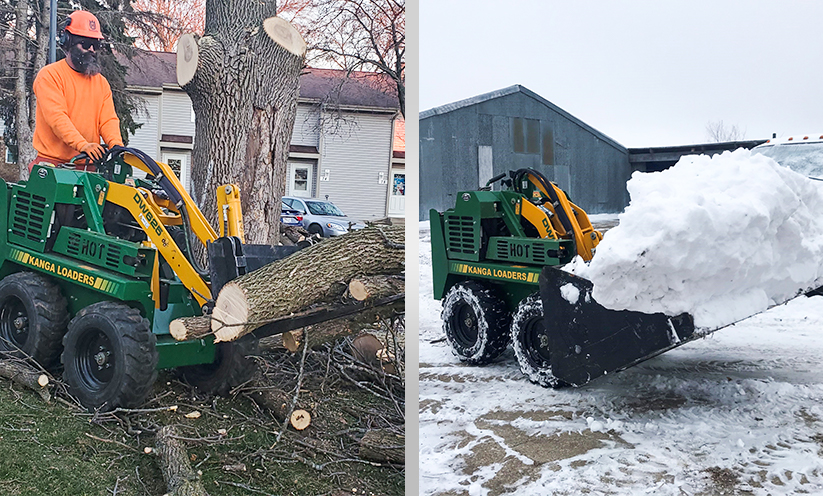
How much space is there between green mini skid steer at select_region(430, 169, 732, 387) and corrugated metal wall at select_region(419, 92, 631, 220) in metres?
0.11

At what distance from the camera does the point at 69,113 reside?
2.56m

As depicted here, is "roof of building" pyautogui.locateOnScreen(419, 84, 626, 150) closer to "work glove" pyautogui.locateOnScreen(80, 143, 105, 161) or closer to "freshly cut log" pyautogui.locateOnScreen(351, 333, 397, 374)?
"freshly cut log" pyautogui.locateOnScreen(351, 333, 397, 374)

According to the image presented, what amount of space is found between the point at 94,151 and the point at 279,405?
1.15 m

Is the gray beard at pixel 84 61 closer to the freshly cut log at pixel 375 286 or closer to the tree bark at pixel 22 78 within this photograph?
the tree bark at pixel 22 78

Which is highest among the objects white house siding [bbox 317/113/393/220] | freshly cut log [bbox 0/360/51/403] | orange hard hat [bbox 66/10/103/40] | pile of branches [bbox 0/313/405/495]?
orange hard hat [bbox 66/10/103/40]

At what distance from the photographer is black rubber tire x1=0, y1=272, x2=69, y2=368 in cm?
262

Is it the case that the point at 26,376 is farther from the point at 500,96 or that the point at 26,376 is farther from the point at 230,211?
the point at 500,96

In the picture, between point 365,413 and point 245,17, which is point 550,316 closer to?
point 365,413

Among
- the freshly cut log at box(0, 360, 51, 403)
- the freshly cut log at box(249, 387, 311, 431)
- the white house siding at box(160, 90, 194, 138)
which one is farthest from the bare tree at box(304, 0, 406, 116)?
the freshly cut log at box(0, 360, 51, 403)

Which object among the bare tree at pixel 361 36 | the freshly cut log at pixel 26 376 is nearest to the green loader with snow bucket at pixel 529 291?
the bare tree at pixel 361 36

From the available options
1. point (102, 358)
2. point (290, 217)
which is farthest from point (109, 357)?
point (290, 217)

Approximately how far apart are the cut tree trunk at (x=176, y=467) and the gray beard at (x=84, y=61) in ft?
4.23

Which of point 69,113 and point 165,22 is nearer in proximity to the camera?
point 69,113

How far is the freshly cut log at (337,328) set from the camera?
9.25 ft
